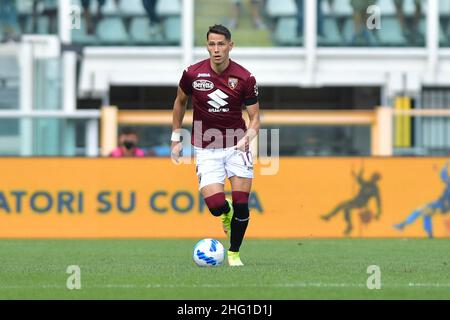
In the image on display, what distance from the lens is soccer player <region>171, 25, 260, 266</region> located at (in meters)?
13.5

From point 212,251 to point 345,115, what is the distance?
15590 millimetres

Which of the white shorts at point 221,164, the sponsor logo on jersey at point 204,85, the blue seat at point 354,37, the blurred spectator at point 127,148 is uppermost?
the blue seat at point 354,37

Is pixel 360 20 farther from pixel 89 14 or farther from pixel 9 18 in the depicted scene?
pixel 9 18

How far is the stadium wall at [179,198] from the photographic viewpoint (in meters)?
21.6

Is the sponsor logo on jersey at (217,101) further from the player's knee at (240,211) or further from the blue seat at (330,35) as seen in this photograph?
the blue seat at (330,35)

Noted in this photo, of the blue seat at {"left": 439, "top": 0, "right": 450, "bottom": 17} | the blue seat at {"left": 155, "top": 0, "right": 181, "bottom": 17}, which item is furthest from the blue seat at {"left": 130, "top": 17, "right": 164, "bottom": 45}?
the blue seat at {"left": 439, "top": 0, "right": 450, "bottom": 17}

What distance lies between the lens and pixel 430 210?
21.8 meters

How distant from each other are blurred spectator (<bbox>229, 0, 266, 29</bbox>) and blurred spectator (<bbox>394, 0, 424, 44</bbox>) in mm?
3177

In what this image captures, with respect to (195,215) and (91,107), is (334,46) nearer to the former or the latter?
(91,107)

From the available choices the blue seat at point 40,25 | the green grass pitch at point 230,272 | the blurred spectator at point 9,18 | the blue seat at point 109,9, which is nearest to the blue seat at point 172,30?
the blue seat at point 109,9

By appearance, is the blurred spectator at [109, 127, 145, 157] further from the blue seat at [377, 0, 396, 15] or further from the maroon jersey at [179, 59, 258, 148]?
the blue seat at [377, 0, 396, 15]

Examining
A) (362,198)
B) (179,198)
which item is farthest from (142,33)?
(362,198)

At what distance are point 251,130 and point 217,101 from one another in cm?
44

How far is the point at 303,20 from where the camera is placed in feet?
110
